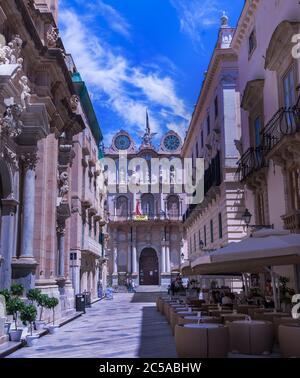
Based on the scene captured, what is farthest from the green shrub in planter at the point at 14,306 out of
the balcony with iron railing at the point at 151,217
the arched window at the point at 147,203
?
the arched window at the point at 147,203

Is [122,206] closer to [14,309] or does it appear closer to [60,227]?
[60,227]

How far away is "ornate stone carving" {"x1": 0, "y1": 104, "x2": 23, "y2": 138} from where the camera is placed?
13324 mm

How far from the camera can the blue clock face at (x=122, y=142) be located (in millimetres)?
64875

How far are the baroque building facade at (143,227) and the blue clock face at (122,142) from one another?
1.28 metres

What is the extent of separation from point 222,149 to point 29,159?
14.9 m

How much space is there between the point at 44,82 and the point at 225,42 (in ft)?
49.2

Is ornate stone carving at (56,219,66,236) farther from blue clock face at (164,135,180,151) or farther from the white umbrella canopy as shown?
blue clock face at (164,135,180,151)

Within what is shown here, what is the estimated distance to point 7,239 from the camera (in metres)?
14.7

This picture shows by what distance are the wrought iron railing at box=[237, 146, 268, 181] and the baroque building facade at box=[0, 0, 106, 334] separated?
8.12 meters

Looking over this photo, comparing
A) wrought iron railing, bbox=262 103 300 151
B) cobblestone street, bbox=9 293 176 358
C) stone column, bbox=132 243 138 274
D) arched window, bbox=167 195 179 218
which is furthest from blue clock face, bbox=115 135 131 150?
cobblestone street, bbox=9 293 176 358

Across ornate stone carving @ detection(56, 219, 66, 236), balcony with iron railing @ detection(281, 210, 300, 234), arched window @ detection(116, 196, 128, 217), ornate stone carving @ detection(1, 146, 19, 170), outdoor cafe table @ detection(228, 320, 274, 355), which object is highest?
arched window @ detection(116, 196, 128, 217)

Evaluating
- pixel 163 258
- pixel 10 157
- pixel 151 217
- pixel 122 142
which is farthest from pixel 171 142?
pixel 10 157
